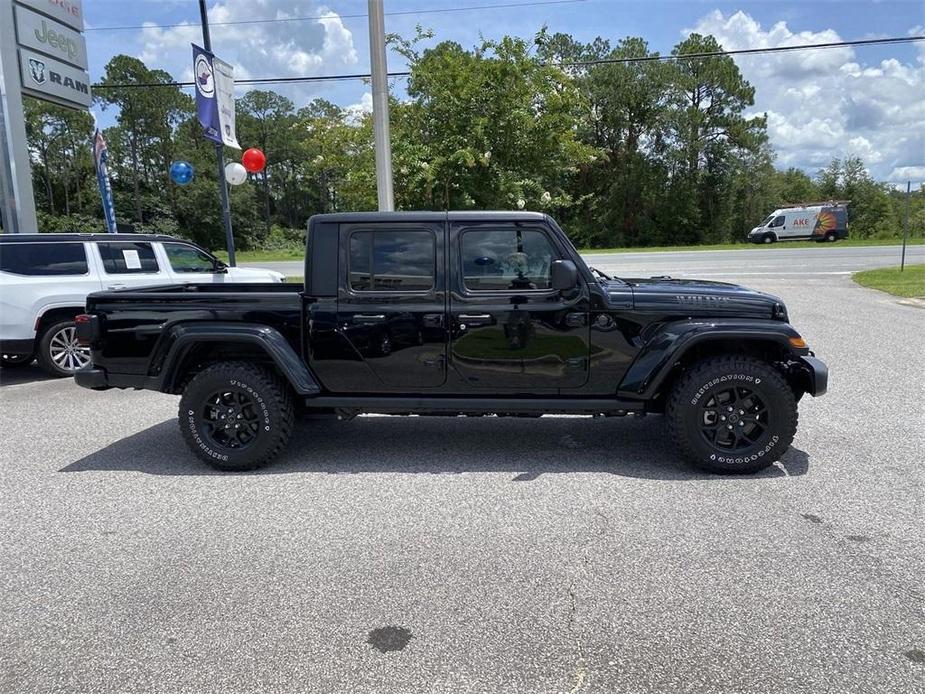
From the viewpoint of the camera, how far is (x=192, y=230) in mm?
57438

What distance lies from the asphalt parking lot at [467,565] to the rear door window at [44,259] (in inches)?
133

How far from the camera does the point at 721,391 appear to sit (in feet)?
14.1

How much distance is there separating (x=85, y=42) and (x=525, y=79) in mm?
9844

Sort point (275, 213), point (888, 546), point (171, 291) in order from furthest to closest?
point (275, 213), point (171, 291), point (888, 546)

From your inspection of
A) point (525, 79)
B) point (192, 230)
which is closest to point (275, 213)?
point (192, 230)

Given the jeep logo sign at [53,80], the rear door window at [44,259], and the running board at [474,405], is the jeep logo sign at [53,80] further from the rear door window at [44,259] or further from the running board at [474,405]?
the running board at [474,405]

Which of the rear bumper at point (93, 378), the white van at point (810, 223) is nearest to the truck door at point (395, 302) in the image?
the rear bumper at point (93, 378)

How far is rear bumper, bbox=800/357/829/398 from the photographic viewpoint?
4.24 m

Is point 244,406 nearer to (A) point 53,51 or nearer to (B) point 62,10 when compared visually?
(A) point 53,51

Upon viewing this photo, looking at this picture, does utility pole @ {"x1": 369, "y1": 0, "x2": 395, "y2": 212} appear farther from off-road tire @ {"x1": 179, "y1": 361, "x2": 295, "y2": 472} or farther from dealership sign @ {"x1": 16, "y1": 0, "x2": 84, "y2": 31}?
off-road tire @ {"x1": 179, "y1": 361, "x2": 295, "y2": 472}

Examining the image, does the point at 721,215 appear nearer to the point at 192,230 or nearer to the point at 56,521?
the point at 192,230

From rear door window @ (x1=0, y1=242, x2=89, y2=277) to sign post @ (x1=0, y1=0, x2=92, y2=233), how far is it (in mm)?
3463

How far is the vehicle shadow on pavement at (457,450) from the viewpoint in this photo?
15.0 feet

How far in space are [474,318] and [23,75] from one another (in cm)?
1072
